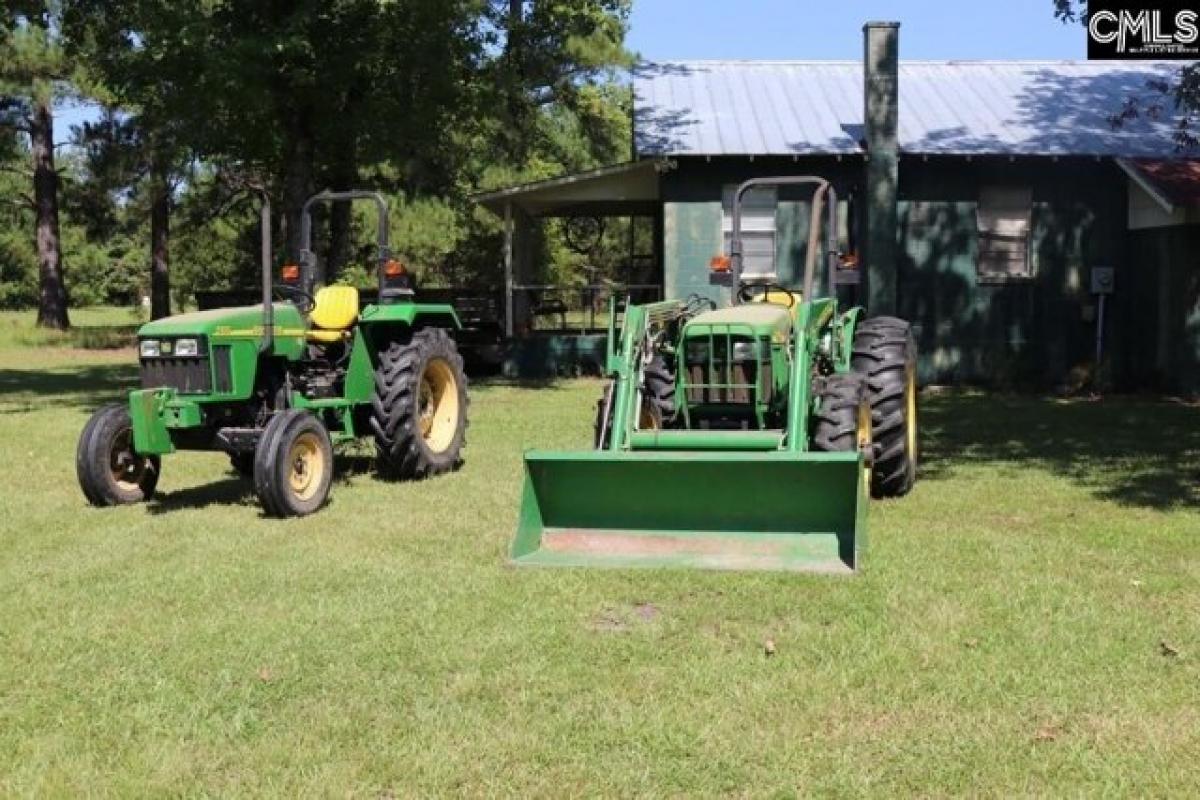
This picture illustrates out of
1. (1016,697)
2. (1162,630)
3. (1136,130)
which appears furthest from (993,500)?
(1136,130)

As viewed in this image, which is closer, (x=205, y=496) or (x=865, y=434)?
(x=865, y=434)

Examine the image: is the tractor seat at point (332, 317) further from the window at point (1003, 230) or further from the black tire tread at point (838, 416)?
the window at point (1003, 230)

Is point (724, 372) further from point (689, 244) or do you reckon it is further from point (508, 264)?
point (508, 264)

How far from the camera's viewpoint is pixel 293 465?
803 centimetres

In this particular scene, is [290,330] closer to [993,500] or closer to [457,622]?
[457,622]

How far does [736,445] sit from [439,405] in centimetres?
362

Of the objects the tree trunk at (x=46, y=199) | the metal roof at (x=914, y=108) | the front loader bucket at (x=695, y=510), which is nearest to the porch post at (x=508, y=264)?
Result: the metal roof at (x=914, y=108)

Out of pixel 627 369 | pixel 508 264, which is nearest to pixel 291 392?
pixel 627 369

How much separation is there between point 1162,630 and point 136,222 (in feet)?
117

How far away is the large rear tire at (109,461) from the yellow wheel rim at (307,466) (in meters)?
1.12

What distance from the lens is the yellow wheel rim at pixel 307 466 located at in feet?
26.3

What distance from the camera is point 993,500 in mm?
8289

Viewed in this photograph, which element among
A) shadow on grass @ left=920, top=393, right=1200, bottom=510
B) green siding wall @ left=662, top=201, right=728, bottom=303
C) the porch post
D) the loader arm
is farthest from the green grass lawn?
the porch post

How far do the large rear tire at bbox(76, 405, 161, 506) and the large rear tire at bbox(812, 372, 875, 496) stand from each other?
4.41 metres
